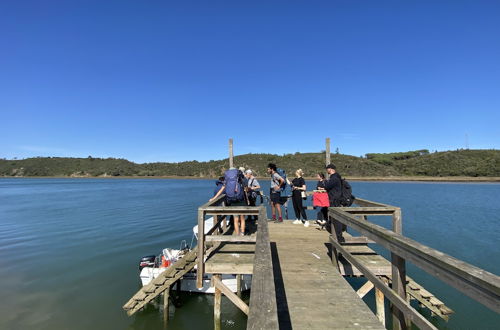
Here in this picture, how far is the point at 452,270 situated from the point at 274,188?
21.4ft

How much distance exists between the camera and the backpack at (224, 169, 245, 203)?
6520 mm

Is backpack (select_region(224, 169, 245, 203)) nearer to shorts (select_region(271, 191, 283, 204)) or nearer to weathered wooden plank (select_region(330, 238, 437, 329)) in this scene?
shorts (select_region(271, 191, 283, 204))

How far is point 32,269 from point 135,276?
4632mm

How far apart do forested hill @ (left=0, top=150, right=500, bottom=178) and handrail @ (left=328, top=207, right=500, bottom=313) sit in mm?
55697

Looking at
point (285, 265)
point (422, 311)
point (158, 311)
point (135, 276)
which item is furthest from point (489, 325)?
point (135, 276)

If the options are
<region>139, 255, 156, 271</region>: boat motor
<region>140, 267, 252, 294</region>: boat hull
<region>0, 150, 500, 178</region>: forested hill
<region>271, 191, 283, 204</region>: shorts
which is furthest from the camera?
<region>0, 150, 500, 178</region>: forested hill

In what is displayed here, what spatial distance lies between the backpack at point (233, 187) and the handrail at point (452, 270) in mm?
3982

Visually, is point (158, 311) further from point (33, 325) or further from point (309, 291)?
point (309, 291)

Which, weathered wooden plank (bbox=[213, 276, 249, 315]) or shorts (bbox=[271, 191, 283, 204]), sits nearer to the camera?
weathered wooden plank (bbox=[213, 276, 249, 315])

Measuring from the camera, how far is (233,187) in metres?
6.54

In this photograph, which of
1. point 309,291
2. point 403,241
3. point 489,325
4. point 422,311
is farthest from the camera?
point 422,311

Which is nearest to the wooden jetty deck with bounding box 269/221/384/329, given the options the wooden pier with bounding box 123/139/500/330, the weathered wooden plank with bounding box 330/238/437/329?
the wooden pier with bounding box 123/139/500/330

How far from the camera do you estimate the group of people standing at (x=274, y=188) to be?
21.0 ft

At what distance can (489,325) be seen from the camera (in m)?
6.55
